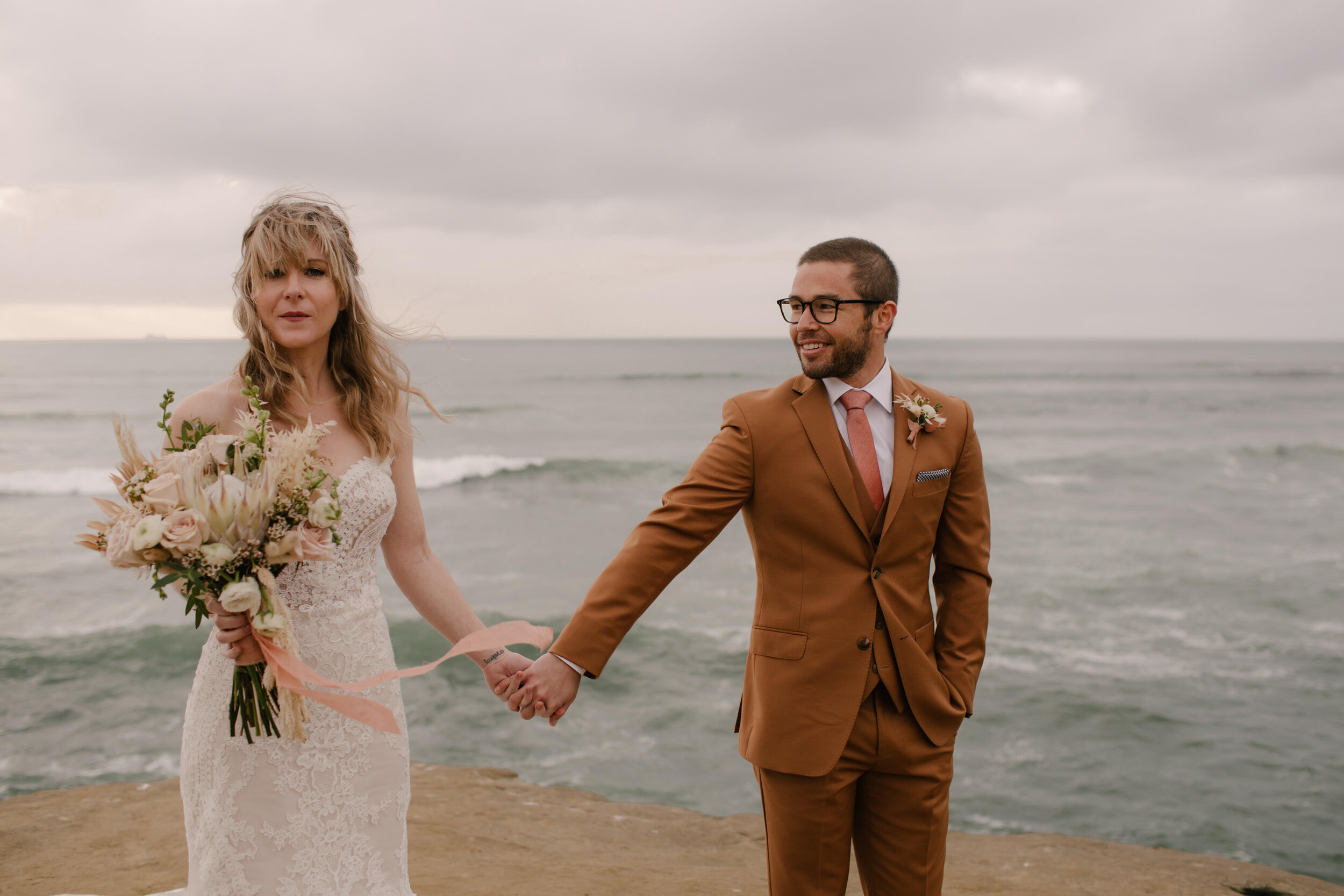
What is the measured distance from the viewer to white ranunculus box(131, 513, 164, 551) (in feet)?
6.43

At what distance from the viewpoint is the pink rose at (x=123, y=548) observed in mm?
2002

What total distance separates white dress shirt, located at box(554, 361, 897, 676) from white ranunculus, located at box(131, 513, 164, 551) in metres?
1.24

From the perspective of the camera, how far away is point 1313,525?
47.0ft

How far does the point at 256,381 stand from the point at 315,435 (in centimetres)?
61

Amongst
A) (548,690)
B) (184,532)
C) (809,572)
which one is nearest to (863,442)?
(809,572)

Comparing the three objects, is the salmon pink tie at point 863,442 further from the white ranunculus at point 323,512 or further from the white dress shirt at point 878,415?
the white ranunculus at point 323,512

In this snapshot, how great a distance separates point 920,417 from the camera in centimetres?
276

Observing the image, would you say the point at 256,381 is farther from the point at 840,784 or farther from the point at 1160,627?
the point at 1160,627

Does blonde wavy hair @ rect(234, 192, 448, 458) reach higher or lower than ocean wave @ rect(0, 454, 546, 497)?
higher

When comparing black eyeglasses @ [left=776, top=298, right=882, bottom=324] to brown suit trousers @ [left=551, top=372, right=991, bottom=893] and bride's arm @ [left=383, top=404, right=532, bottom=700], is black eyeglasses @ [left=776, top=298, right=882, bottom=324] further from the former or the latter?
bride's arm @ [left=383, top=404, right=532, bottom=700]

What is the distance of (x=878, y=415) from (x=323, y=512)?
1.66 m

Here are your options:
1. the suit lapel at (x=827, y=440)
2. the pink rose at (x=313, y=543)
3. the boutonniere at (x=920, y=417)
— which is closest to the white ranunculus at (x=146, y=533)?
the pink rose at (x=313, y=543)

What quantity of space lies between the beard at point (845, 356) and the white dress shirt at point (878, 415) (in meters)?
0.05

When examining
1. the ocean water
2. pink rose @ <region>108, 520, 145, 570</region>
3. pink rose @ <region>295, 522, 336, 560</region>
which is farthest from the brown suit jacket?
the ocean water
